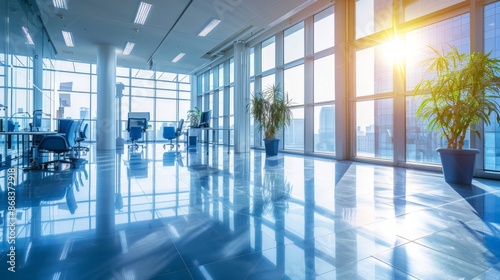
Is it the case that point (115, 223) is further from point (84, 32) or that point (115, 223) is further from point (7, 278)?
point (84, 32)

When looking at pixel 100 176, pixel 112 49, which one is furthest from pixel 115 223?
pixel 112 49

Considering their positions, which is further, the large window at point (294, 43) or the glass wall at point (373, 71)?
the large window at point (294, 43)

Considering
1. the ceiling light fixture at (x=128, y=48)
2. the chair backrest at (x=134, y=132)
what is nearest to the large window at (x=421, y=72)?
the ceiling light fixture at (x=128, y=48)

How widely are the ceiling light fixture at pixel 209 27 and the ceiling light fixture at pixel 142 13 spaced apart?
1.67m

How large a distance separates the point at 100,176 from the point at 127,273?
3.33 metres

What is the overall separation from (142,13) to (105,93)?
3.83m

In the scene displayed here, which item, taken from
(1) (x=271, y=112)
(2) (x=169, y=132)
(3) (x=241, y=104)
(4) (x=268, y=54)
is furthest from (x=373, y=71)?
(2) (x=169, y=132)

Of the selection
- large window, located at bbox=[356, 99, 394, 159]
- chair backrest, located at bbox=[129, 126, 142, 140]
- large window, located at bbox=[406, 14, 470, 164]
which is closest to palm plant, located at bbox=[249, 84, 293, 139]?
large window, located at bbox=[356, 99, 394, 159]

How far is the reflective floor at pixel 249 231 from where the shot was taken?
1335 mm

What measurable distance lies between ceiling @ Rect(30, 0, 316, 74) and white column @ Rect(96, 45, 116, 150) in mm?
401

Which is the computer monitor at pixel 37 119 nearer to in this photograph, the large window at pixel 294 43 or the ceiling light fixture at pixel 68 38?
the ceiling light fixture at pixel 68 38

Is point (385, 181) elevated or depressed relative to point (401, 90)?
depressed

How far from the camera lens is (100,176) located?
4109 millimetres

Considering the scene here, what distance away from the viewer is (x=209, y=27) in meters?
7.66
